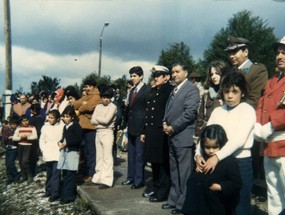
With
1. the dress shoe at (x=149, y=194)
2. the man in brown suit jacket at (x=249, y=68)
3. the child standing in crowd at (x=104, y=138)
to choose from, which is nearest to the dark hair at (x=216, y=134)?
the man in brown suit jacket at (x=249, y=68)

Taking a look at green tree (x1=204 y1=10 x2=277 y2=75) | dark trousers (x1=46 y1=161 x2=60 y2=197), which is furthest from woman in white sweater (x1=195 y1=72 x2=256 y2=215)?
green tree (x1=204 y1=10 x2=277 y2=75)

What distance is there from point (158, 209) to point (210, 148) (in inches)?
82.3

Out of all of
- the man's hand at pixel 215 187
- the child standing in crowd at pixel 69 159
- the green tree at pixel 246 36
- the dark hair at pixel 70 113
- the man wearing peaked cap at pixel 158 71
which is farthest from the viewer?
the green tree at pixel 246 36

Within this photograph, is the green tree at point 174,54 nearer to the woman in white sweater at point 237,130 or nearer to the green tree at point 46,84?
the green tree at point 46,84

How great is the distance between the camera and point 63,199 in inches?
246

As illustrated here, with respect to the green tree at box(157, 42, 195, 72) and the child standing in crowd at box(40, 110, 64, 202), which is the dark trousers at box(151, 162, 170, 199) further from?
the green tree at box(157, 42, 195, 72)

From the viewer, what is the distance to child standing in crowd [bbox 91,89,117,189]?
6.49 meters

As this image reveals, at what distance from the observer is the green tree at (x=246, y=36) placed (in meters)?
28.7

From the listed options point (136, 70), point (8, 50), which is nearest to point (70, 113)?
point (136, 70)

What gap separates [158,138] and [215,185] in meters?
2.38

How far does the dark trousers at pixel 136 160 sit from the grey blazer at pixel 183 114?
1315mm

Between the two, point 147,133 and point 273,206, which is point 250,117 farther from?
point 147,133

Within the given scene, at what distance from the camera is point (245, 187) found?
343 cm

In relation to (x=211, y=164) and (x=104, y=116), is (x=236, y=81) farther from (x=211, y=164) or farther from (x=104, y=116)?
(x=104, y=116)
